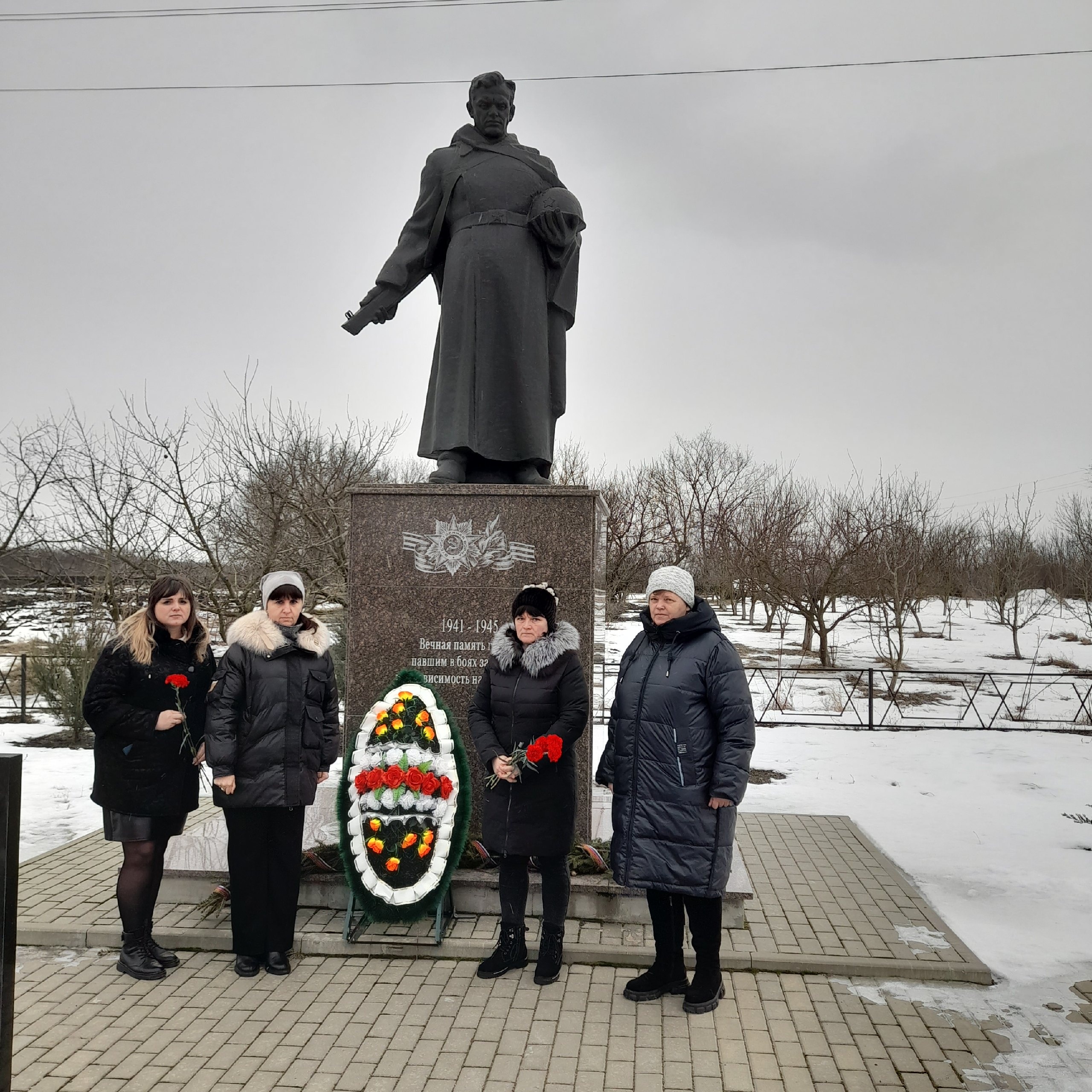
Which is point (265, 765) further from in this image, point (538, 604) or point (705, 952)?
point (705, 952)

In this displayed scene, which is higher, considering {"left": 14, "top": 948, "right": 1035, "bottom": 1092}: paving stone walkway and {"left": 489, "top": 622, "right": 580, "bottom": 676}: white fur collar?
{"left": 489, "top": 622, "right": 580, "bottom": 676}: white fur collar

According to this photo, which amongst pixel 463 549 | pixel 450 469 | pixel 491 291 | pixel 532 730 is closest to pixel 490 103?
pixel 491 291

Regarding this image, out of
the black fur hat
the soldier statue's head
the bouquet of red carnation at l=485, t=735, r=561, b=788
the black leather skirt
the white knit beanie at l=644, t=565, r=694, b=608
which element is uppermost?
the soldier statue's head

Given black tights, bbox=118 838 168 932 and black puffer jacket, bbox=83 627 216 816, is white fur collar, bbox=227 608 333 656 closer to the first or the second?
black puffer jacket, bbox=83 627 216 816

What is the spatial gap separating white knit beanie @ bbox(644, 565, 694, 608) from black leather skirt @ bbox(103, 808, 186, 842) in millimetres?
2475

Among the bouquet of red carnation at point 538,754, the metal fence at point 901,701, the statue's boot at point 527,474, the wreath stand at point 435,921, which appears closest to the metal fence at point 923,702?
the metal fence at point 901,701

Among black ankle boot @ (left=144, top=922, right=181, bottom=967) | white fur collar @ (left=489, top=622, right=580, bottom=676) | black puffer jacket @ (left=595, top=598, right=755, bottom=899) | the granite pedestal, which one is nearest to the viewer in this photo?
black puffer jacket @ (left=595, top=598, right=755, bottom=899)

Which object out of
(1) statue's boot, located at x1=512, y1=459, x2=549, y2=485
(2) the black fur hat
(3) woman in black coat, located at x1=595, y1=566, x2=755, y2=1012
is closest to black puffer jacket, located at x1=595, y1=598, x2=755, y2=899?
(3) woman in black coat, located at x1=595, y1=566, x2=755, y2=1012

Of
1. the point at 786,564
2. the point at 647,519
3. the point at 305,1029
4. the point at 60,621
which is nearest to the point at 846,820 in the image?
the point at 305,1029

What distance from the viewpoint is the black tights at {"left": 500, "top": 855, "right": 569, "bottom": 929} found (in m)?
4.02

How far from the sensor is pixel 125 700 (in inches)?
159

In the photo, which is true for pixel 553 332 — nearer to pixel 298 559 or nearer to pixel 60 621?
pixel 298 559

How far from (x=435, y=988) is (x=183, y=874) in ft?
5.65

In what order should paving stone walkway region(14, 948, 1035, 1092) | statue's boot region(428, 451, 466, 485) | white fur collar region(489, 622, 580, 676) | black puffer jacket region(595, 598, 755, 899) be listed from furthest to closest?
statue's boot region(428, 451, 466, 485) → white fur collar region(489, 622, 580, 676) → black puffer jacket region(595, 598, 755, 899) → paving stone walkway region(14, 948, 1035, 1092)
